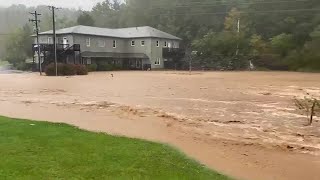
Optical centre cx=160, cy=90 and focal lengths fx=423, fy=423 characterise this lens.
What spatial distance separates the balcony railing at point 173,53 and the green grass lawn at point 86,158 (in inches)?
2333

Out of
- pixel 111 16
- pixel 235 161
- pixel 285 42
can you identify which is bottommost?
pixel 235 161

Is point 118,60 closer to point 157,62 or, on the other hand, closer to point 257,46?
point 157,62

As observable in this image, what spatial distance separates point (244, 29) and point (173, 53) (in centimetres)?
1231

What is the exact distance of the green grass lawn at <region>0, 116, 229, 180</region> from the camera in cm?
701

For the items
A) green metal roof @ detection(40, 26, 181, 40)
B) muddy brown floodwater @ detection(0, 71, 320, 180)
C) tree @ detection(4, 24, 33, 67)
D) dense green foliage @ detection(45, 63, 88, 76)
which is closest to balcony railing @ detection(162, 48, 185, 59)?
green metal roof @ detection(40, 26, 181, 40)

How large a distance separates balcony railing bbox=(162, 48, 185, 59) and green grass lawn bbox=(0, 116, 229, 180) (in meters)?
59.3

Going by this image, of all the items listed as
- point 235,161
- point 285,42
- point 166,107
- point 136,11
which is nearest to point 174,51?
point 285,42

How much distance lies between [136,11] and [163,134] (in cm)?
8135

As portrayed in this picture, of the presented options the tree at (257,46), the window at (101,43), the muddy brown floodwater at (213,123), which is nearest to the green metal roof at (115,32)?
the window at (101,43)

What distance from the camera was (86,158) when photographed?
8.00m

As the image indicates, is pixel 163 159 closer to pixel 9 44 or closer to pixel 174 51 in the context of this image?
pixel 174 51

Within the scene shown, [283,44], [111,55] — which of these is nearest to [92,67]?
[111,55]

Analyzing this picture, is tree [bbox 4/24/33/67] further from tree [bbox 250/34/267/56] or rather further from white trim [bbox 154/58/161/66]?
tree [bbox 250/34/267/56]

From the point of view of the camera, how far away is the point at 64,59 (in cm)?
5888
